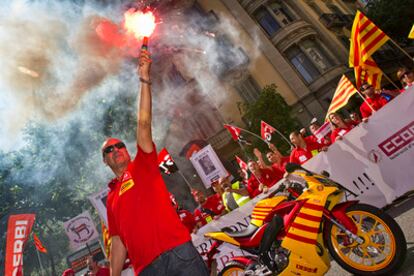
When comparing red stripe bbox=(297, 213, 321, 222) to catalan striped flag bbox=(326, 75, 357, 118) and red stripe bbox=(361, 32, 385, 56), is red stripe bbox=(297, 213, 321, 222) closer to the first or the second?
catalan striped flag bbox=(326, 75, 357, 118)

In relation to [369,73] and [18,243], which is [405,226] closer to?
[369,73]

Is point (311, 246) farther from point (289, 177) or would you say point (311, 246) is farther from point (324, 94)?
point (324, 94)

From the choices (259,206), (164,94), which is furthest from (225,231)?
(164,94)

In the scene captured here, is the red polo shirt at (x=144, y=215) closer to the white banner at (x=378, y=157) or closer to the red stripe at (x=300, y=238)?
the red stripe at (x=300, y=238)

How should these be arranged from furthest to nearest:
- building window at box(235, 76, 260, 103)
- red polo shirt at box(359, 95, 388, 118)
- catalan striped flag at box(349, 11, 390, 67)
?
1. building window at box(235, 76, 260, 103)
2. catalan striped flag at box(349, 11, 390, 67)
3. red polo shirt at box(359, 95, 388, 118)

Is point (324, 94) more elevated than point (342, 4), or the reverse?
point (342, 4)

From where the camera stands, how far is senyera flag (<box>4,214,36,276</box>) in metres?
9.09

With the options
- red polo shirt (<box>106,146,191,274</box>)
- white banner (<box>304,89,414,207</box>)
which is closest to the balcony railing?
white banner (<box>304,89,414,207</box>)

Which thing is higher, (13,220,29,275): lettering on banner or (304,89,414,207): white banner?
(13,220,29,275): lettering on banner

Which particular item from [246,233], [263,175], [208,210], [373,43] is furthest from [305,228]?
[373,43]

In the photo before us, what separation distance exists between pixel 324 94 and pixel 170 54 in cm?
1178

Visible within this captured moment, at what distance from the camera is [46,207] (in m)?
30.4

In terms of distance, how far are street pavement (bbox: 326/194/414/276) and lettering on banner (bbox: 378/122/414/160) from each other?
0.92m

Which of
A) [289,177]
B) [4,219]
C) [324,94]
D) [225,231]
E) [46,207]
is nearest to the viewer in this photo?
[289,177]
